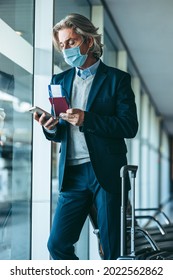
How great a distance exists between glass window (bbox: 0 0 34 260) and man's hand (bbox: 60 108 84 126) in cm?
54

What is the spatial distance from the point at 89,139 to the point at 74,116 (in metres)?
0.15

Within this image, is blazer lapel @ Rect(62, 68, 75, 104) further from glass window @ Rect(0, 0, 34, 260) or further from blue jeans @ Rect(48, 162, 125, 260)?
glass window @ Rect(0, 0, 34, 260)

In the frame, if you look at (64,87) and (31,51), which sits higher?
(31,51)

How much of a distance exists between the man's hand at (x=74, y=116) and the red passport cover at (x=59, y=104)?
0.06m

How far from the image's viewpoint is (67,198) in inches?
80.8

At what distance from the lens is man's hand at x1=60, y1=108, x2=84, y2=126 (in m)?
1.86

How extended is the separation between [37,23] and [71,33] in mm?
874

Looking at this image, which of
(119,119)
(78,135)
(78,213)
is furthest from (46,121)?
(78,213)

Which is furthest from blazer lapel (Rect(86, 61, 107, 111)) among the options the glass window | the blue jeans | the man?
the glass window

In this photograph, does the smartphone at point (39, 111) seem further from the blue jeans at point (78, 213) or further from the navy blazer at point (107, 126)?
the blue jeans at point (78, 213)

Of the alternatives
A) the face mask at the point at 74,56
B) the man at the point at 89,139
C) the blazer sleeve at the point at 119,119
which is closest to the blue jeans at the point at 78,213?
the man at the point at 89,139

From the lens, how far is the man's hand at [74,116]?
6.09 ft

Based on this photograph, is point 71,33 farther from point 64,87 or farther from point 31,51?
point 31,51
